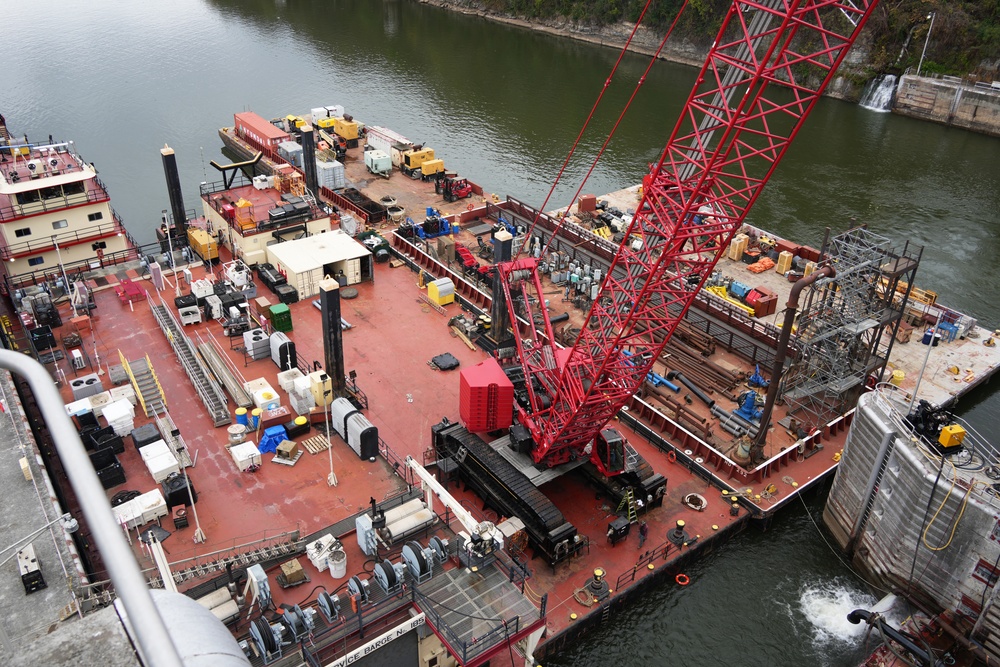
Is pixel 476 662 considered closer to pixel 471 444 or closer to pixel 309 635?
pixel 309 635

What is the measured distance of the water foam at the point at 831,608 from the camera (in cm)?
2886

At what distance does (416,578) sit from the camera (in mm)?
24312

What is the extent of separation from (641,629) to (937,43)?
8638cm

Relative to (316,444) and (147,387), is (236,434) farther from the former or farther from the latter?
(147,387)

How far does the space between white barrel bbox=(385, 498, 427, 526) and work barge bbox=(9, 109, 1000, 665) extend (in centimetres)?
16

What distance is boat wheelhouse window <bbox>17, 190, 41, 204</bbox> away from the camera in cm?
4297

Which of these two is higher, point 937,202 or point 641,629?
point 937,202

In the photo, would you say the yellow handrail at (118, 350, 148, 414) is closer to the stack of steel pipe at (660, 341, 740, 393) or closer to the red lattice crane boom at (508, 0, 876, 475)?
the red lattice crane boom at (508, 0, 876, 475)

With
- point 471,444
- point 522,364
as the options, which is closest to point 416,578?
point 471,444

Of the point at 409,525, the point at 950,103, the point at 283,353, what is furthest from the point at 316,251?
the point at 950,103

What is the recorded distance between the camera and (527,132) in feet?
268

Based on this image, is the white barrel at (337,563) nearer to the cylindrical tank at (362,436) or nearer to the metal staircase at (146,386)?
the cylindrical tank at (362,436)

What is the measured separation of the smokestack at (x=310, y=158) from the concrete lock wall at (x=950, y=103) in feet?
228

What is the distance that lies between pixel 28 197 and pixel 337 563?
31356 mm
